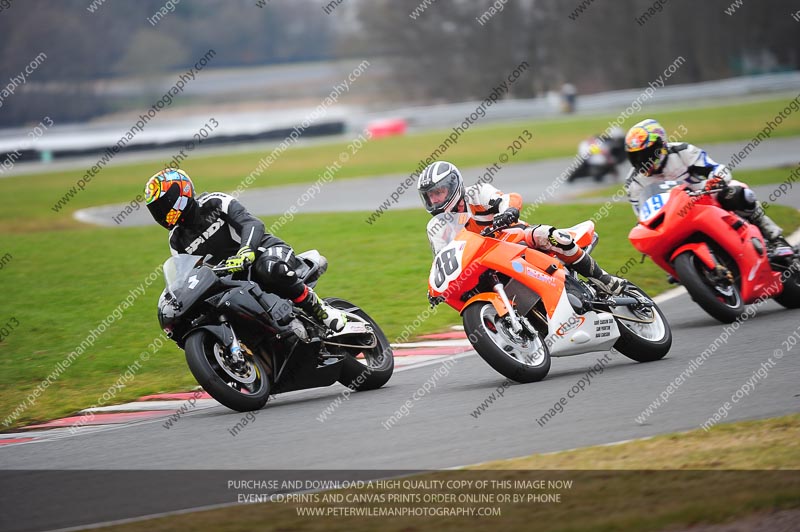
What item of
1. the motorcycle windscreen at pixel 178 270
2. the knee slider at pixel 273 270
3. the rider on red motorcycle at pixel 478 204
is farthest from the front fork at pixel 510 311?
the motorcycle windscreen at pixel 178 270

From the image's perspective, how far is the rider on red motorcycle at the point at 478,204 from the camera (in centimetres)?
766

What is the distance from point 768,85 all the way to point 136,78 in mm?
32721

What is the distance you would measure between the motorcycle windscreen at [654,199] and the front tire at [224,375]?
371cm

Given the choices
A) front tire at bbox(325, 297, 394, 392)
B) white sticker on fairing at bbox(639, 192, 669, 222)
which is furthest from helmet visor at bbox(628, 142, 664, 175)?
front tire at bbox(325, 297, 394, 392)

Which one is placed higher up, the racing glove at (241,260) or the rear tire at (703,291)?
the racing glove at (241,260)

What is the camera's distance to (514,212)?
7445 millimetres

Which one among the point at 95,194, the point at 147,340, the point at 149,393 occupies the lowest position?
the point at 95,194

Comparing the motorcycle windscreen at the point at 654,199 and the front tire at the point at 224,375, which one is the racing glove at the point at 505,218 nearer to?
the front tire at the point at 224,375

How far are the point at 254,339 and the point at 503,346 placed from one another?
1.77 m

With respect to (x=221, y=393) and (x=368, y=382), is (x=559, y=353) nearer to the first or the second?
(x=368, y=382)

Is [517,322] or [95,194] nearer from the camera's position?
[517,322]

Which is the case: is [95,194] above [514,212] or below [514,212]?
below

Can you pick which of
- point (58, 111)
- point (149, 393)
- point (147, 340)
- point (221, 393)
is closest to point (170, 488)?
point (221, 393)

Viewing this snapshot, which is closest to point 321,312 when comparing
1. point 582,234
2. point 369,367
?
point 369,367
